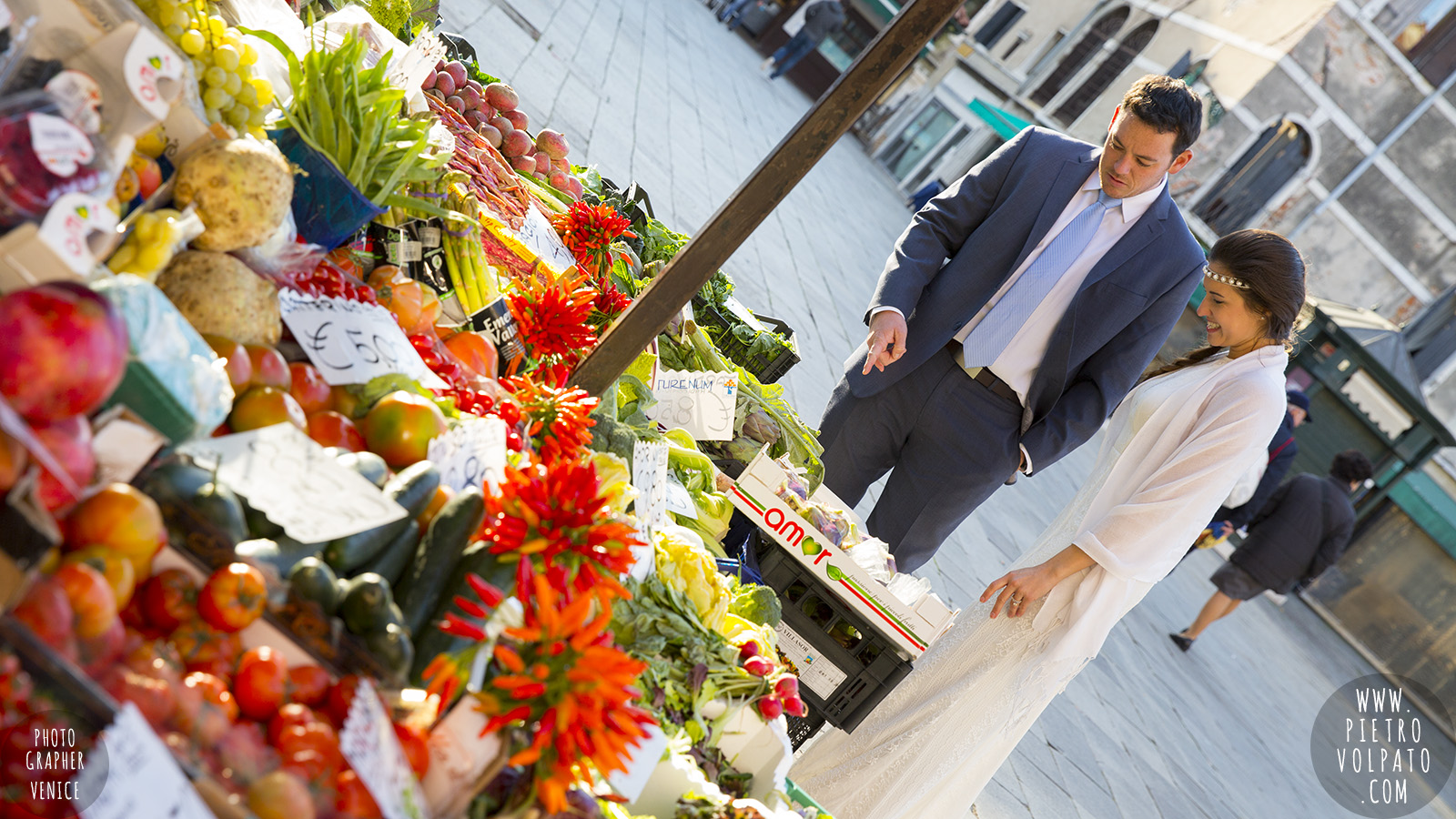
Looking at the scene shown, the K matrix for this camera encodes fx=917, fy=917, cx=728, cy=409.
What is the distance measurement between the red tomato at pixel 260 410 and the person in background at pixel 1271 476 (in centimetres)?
781

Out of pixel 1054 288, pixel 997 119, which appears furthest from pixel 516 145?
pixel 997 119

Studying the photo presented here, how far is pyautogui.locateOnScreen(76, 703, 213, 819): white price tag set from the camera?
2.27ft

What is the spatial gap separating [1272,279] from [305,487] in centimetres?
235

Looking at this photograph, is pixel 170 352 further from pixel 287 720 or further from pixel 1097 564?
pixel 1097 564

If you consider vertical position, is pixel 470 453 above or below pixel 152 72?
below

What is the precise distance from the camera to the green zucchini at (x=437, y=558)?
1.07 meters

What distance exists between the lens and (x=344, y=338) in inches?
52.6

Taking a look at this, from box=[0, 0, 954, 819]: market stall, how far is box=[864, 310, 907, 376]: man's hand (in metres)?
0.94

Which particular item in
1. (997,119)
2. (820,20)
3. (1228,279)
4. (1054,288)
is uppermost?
(997,119)

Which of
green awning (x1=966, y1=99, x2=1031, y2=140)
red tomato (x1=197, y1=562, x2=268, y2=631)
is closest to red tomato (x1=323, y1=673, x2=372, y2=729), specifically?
red tomato (x1=197, y1=562, x2=268, y2=631)

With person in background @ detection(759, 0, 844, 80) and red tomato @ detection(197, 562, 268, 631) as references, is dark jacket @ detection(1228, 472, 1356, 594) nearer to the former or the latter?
red tomato @ detection(197, 562, 268, 631)

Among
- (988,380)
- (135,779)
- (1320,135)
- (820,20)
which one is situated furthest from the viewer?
(820,20)

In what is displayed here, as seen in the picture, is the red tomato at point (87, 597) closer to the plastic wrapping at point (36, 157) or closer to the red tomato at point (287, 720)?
the red tomato at point (287, 720)

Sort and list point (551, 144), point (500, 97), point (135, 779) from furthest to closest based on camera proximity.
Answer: point (551, 144) < point (500, 97) < point (135, 779)
